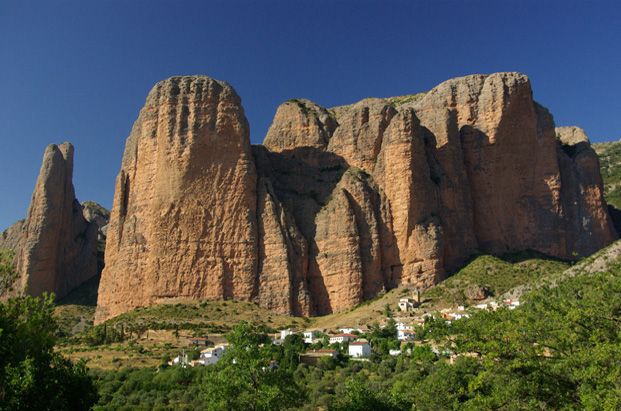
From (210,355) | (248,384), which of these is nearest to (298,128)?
(210,355)

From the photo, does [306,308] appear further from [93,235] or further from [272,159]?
[93,235]

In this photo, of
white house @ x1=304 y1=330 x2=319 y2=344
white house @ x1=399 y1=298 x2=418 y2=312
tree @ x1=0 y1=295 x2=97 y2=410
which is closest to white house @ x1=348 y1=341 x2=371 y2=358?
white house @ x1=304 y1=330 x2=319 y2=344

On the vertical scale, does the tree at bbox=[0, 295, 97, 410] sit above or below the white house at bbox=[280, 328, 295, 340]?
below

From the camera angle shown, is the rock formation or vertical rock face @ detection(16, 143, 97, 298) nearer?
vertical rock face @ detection(16, 143, 97, 298)

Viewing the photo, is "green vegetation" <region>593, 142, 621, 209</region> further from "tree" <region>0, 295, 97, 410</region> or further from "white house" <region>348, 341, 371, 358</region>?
"tree" <region>0, 295, 97, 410</region>

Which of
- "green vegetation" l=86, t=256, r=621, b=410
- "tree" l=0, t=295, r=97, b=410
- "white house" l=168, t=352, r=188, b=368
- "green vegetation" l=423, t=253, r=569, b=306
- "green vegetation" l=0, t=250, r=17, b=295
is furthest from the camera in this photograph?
"green vegetation" l=423, t=253, r=569, b=306

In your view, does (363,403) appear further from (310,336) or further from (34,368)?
(310,336)
